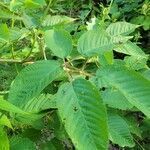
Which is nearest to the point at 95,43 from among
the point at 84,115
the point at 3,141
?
the point at 84,115

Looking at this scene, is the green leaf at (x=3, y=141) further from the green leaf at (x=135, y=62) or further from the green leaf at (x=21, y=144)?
the green leaf at (x=135, y=62)

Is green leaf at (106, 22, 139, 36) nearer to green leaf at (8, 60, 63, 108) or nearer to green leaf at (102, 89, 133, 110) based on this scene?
green leaf at (102, 89, 133, 110)

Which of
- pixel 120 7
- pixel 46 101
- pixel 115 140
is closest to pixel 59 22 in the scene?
pixel 46 101

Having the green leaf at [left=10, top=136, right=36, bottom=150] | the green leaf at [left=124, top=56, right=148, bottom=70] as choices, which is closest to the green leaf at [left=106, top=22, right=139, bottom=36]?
the green leaf at [left=124, top=56, right=148, bottom=70]

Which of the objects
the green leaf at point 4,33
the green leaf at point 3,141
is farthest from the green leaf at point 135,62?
the green leaf at point 3,141

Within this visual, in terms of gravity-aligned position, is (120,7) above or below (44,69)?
below

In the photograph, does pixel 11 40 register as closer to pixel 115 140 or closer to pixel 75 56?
pixel 75 56

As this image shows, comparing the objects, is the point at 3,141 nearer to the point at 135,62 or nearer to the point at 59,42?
the point at 59,42
